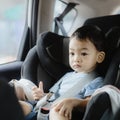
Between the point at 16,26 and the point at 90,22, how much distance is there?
0.64 metres

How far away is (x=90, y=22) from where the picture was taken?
2.10 m

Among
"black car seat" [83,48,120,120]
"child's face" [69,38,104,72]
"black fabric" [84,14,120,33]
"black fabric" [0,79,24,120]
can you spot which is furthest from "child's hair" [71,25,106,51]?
"black fabric" [0,79,24,120]

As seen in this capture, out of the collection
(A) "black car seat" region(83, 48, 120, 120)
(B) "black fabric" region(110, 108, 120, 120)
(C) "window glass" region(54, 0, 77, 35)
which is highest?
(C) "window glass" region(54, 0, 77, 35)

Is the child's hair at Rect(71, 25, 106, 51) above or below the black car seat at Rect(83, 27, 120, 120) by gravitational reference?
above

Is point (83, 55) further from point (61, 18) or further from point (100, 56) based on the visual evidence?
point (61, 18)

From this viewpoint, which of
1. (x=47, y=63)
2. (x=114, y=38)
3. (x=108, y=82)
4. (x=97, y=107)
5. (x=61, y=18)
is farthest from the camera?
(x=61, y=18)

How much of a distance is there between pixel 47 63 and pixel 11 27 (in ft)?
1.92

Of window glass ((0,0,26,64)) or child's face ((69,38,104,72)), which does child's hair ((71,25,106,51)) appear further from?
window glass ((0,0,26,64))

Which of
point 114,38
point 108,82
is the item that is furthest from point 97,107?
point 114,38

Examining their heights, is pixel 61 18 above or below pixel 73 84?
above

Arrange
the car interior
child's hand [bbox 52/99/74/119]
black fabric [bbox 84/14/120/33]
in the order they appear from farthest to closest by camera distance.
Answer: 1. black fabric [bbox 84/14/120/33]
2. the car interior
3. child's hand [bbox 52/99/74/119]

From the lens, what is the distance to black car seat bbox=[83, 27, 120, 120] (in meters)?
1.29

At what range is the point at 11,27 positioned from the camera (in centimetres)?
237

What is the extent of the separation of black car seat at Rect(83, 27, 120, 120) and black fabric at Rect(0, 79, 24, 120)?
28.1 inches
